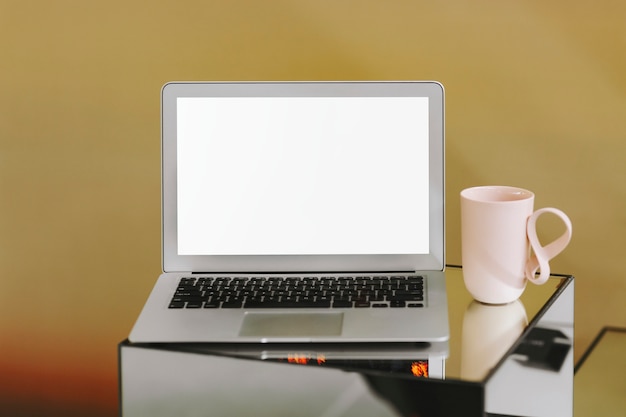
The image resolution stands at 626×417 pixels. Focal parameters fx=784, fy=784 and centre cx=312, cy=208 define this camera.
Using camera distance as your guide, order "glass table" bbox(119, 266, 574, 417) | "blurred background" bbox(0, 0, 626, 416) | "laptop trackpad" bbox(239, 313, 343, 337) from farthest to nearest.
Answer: "blurred background" bbox(0, 0, 626, 416), "laptop trackpad" bbox(239, 313, 343, 337), "glass table" bbox(119, 266, 574, 417)

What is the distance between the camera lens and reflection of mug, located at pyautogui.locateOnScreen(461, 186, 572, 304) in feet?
3.25

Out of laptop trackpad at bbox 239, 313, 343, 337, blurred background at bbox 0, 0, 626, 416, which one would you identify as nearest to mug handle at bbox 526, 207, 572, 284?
laptop trackpad at bbox 239, 313, 343, 337

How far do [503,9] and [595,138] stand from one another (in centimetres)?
27

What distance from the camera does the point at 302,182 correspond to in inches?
44.2

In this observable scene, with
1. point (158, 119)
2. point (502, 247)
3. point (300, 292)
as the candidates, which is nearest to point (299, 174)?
point (300, 292)

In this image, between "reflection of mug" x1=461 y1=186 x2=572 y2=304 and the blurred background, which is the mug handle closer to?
"reflection of mug" x1=461 y1=186 x2=572 y2=304

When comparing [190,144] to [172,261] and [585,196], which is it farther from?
[585,196]

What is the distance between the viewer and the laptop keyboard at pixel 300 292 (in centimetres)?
100

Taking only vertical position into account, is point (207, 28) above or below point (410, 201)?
above

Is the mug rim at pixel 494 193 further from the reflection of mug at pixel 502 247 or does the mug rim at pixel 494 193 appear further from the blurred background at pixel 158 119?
the blurred background at pixel 158 119

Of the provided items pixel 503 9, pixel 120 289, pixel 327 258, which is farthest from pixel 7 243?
pixel 503 9

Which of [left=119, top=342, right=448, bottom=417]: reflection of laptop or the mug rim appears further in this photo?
the mug rim

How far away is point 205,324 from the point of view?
946mm

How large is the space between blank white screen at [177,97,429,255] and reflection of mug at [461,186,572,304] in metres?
0.10
